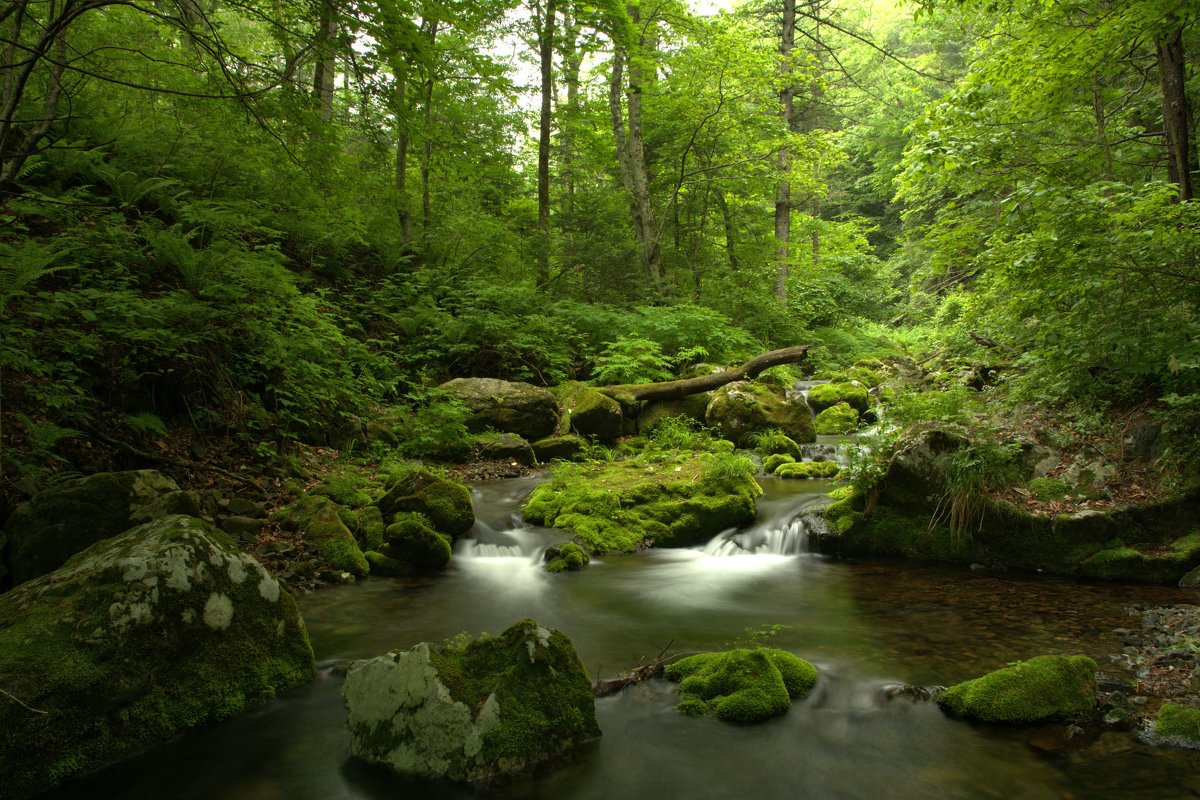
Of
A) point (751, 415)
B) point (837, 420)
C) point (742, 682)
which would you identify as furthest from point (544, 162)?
point (742, 682)

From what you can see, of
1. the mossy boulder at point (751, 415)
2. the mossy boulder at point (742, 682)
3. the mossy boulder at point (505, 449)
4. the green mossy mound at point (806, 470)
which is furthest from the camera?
the mossy boulder at point (751, 415)

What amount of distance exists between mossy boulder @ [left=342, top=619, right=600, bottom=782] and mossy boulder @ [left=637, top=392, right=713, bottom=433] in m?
Result: 8.68

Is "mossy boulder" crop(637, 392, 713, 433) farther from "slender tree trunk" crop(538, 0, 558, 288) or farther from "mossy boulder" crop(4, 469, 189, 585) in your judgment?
"mossy boulder" crop(4, 469, 189, 585)

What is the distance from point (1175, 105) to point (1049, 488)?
4.74 meters

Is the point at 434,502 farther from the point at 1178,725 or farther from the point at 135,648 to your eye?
the point at 1178,725

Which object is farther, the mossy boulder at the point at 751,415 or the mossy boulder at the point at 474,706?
the mossy boulder at the point at 751,415

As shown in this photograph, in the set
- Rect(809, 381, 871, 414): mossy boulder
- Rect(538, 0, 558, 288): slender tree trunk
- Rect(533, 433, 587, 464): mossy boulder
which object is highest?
Rect(538, 0, 558, 288): slender tree trunk

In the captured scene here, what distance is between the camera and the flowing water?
3.35 metres

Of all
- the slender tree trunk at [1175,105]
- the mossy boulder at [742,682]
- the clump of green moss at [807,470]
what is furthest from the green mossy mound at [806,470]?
the mossy boulder at [742,682]

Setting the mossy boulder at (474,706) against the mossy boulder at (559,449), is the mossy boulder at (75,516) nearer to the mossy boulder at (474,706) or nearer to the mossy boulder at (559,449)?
the mossy boulder at (474,706)

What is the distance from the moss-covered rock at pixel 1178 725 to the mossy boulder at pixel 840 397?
416 inches

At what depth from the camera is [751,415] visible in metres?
11.8

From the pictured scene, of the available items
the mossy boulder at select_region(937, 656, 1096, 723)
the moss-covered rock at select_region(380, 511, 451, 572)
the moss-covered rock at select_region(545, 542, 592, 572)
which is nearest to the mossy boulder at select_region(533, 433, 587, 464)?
the moss-covered rock at select_region(545, 542, 592, 572)

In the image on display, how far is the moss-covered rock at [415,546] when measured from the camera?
22.4 feet
